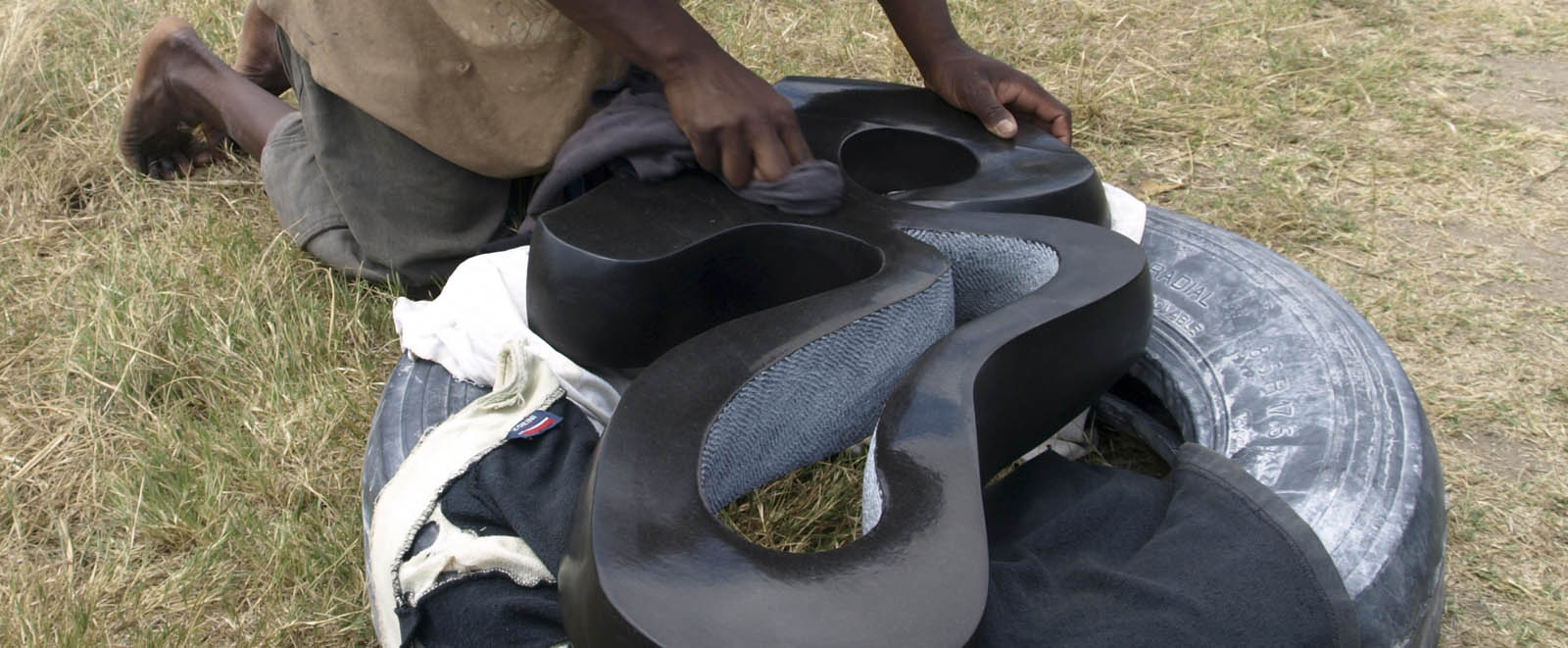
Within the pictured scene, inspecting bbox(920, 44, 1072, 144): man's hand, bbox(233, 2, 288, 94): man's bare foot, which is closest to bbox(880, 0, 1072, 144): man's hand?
bbox(920, 44, 1072, 144): man's hand

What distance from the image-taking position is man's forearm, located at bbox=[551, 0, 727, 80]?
189 cm

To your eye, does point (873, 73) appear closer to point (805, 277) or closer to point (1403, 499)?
point (805, 277)

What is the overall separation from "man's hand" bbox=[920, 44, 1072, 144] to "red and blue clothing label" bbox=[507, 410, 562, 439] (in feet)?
3.09

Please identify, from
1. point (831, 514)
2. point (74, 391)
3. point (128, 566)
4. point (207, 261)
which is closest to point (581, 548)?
point (831, 514)

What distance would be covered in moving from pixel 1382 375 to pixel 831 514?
2.66 ft

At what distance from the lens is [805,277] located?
1.83 m

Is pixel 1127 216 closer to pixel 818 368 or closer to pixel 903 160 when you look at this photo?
pixel 903 160

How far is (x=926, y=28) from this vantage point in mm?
2338

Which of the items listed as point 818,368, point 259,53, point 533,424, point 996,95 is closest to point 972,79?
point 996,95

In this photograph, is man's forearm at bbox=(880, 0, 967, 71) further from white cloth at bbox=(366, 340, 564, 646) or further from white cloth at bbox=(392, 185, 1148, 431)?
white cloth at bbox=(366, 340, 564, 646)

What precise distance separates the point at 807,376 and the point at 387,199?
47.7 inches

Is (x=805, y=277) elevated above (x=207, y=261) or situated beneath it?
elevated above

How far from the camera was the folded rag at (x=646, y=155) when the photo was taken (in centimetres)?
181

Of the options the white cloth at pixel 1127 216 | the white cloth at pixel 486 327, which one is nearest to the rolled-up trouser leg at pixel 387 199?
A: the white cloth at pixel 486 327
